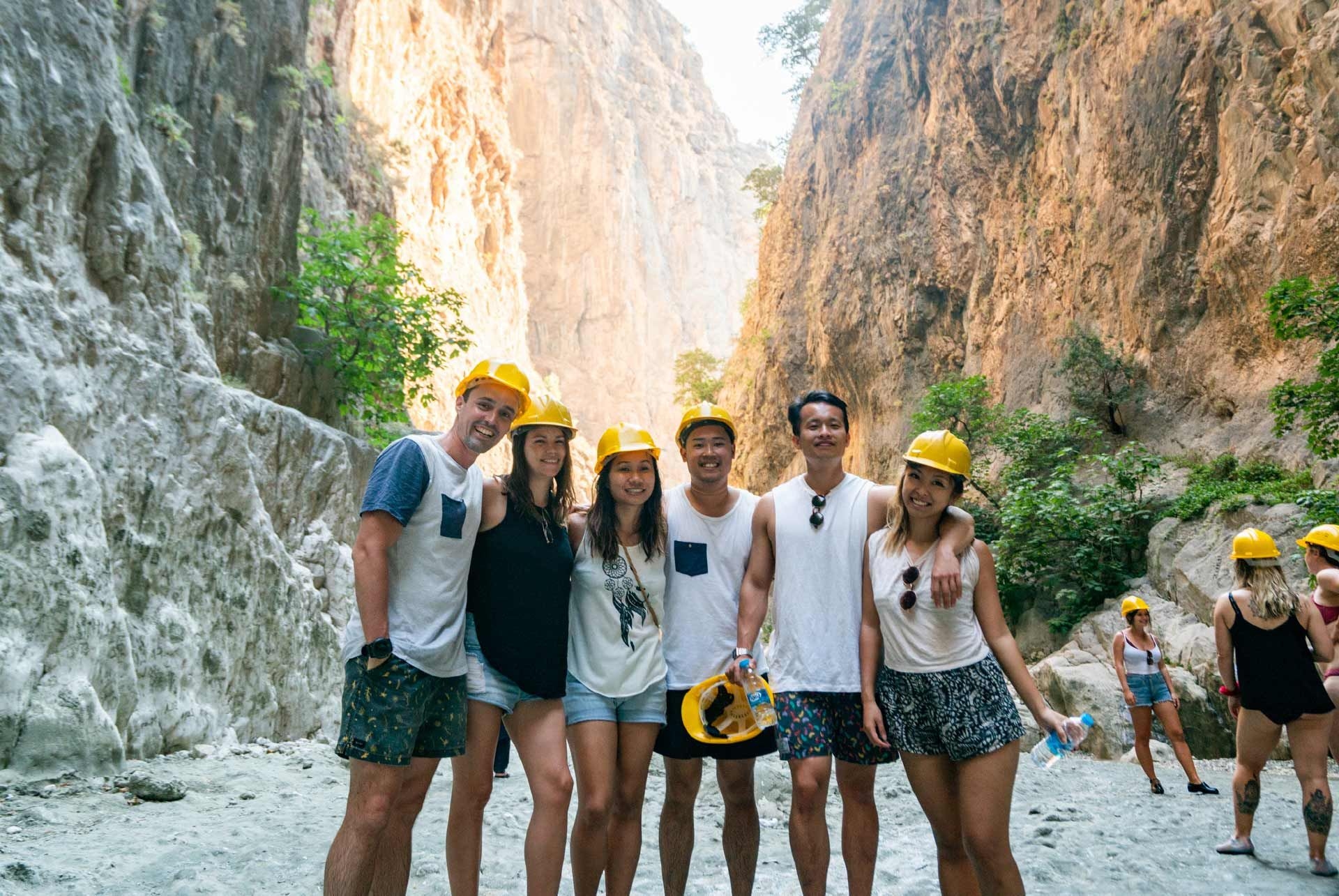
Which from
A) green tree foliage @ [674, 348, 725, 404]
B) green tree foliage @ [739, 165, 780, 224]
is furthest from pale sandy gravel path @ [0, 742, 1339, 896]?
green tree foliage @ [739, 165, 780, 224]

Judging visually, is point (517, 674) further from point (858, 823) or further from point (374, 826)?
point (858, 823)

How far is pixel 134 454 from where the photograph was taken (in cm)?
619

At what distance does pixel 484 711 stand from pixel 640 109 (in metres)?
71.4

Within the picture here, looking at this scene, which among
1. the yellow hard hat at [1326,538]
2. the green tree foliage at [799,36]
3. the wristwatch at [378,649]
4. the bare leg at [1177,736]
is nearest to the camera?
the wristwatch at [378,649]

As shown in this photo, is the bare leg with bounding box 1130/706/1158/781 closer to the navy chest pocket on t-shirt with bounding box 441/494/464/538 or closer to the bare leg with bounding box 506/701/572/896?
the bare leg with bounding box 506/701/572/896

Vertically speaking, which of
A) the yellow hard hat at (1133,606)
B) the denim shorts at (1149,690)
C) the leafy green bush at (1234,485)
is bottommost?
the denim shorts at (1149,690)

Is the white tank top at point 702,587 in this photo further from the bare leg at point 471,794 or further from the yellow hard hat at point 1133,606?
the yellow hard hat at point 1133,606

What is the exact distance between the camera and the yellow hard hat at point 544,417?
11.3 ft

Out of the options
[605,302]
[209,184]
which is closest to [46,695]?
[209,184]

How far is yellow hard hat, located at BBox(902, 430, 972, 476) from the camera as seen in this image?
3121 mm

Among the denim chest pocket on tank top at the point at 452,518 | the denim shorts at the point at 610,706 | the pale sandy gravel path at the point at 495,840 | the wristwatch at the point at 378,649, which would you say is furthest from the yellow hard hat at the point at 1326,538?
the wristwatch at the point at 378,649

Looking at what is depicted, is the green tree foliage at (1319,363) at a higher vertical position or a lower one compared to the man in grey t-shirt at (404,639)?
higher

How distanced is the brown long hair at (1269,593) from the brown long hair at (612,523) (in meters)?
3.23

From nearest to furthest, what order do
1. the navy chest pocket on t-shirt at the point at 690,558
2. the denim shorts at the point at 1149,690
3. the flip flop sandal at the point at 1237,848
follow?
the navy chest pocket on t-shirt at the point at 690,558, the flip flop sandal at the point at 1237,848, the denim shorts at the point at 1149,690
